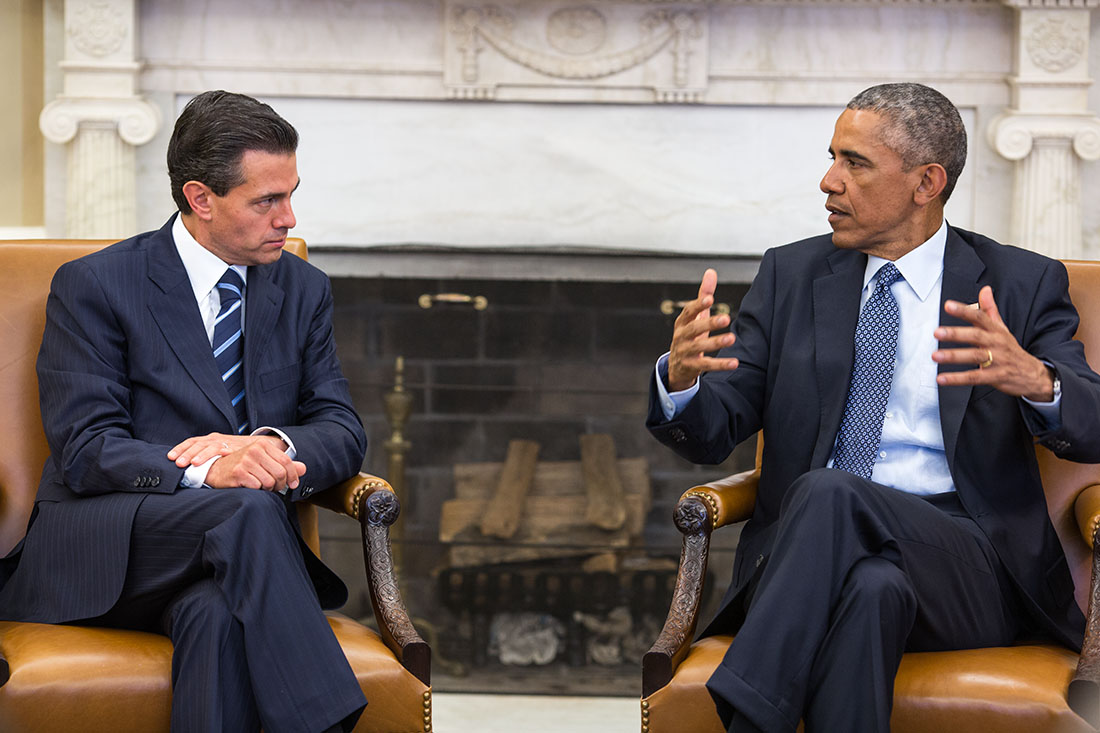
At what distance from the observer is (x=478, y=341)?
10.8ft

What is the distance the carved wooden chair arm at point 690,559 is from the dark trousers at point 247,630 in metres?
0.41

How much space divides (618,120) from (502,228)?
41 cm

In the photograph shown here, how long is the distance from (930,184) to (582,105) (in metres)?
1.38

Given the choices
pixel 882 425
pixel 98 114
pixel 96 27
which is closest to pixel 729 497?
pixel 882 425

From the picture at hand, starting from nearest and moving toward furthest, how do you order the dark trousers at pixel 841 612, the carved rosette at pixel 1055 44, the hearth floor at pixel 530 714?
the dark trousers at pixel 841 612 < the hearth floor at pixel 530 714 < the carved rosette at pixel 1055 44

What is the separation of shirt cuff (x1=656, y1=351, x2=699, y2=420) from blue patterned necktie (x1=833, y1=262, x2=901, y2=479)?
0.27 m

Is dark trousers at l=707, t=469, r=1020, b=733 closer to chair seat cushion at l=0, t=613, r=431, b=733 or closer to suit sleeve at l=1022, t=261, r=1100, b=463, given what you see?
suit sleeve at l=1022, t=261, r=1100, b=463

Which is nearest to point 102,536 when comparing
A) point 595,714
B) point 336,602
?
point 336,602

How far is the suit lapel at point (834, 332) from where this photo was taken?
1924mm

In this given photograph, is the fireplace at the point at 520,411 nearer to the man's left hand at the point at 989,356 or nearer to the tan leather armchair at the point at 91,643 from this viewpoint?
the tan leather armchair at the point at 91,643

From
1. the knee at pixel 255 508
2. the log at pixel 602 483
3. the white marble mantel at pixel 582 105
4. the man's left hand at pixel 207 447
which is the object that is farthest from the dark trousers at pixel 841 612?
the white marble mantel at pixel 582 105

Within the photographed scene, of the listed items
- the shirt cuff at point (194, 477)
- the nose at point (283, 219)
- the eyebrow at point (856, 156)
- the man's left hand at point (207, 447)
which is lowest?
the shirt cuff at point (194, 477)

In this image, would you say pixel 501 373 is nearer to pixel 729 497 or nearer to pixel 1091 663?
pixel 729 497

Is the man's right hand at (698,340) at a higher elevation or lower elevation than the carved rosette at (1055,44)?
lower
